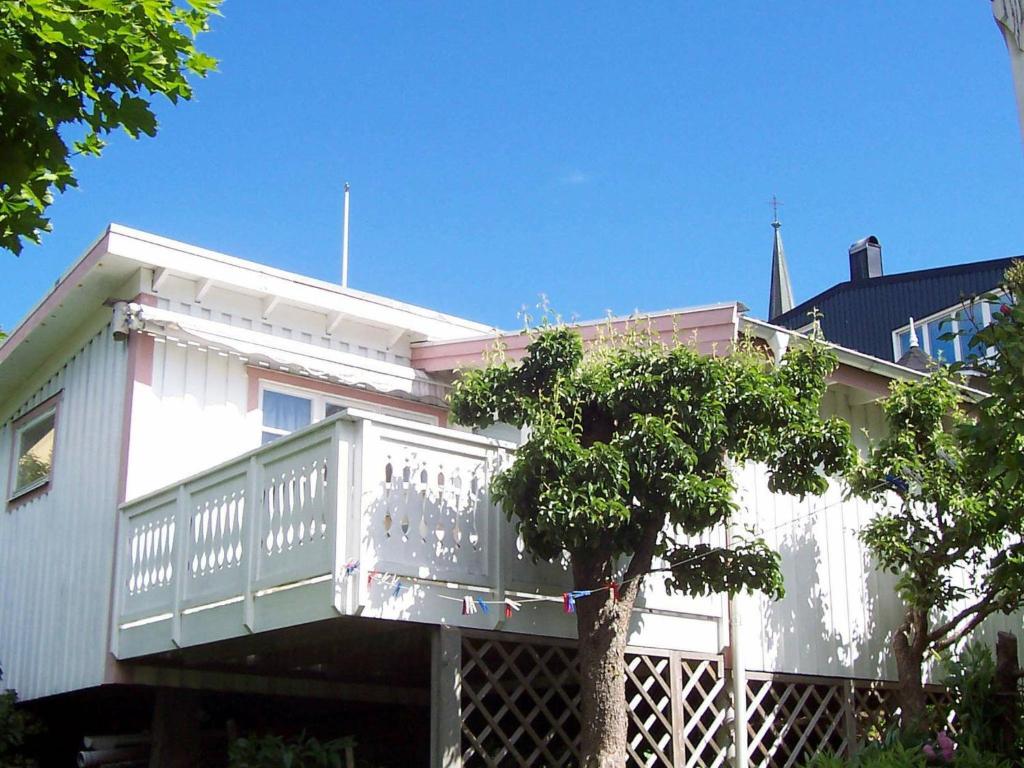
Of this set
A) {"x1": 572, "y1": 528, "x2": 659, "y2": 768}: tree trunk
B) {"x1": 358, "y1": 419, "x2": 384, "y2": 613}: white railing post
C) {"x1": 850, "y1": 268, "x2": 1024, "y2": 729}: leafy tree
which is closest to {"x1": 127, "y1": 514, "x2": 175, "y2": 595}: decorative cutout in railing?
{"x1": 358, "y1": 419, "x2": 384, "y2": 613}: white railing post

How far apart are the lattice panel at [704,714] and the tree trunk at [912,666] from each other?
6.01 feet

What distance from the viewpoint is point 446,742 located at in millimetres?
8805

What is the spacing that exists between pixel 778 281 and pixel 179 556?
44920mm

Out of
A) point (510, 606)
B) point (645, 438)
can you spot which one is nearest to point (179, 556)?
point (510, 606)

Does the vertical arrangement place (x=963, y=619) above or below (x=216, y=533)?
below

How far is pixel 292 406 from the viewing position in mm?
12164

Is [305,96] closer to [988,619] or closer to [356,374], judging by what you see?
[356,374]

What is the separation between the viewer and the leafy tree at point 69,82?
5.97 meters

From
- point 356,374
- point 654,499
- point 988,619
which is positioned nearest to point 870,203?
point 988,619

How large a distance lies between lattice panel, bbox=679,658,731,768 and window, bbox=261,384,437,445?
12.6 ft

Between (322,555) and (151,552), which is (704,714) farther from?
(151,552)

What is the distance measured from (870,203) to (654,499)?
2998 centimetres

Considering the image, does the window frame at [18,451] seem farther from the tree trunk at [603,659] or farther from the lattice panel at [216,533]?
the tree trunk at [603,659]

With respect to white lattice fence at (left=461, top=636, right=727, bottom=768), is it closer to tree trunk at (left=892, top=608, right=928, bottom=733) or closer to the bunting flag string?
the bunting flag string
